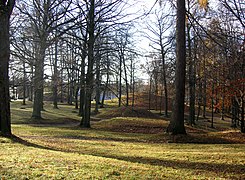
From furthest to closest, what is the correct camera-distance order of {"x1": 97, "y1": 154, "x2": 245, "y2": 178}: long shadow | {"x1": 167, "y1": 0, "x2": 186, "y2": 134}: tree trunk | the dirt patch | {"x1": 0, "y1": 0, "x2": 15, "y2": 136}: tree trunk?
{"x1": 167, "y1": 0, "x2": 186, "y2": 134}: tree trunk
the dirt patch
{"x1": 0, "y1": 0, "x2": 15, "y2": 136}: tree trunk
{"x1": 97, "y1": 154, "x2": 245, "y2": 178}: long shadow

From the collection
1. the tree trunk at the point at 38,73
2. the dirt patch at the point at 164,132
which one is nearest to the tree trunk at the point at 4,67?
the tree trunk at the point at 38,73

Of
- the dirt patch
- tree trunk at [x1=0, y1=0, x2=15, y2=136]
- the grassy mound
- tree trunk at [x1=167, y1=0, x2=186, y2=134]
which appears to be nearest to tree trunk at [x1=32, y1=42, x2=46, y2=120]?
tree trunk at [x1=0, y1=0, x2=15, y2=136]

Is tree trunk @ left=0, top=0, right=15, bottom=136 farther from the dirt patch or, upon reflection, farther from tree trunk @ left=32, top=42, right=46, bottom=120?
the dirt patch

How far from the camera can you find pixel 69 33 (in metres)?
19.4

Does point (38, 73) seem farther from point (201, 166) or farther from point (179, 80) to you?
point (201, 166)

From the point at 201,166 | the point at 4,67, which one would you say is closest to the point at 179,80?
the point at 201,166

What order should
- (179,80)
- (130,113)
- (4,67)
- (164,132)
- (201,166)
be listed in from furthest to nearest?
(130,113) → (164,132) → (179,80) → (4,67) → (201,166)

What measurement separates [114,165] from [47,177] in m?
1.79

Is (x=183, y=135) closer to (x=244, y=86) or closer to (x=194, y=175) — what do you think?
(x=244, y=86)

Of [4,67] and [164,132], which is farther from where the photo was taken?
[164,132]

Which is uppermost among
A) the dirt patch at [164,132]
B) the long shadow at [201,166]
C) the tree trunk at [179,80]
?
the tree trunk at [179,80]

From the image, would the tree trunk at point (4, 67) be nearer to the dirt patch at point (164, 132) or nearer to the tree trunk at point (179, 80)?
the dirt patch at point (164, 132)

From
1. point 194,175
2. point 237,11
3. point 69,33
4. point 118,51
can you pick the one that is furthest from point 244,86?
point 194,175

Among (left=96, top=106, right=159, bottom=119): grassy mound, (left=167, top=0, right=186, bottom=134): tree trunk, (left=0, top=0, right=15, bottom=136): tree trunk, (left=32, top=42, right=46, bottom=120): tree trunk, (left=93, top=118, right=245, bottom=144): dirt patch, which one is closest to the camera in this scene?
(left=0, top=0, right=15, bottom=136): tree trunk
